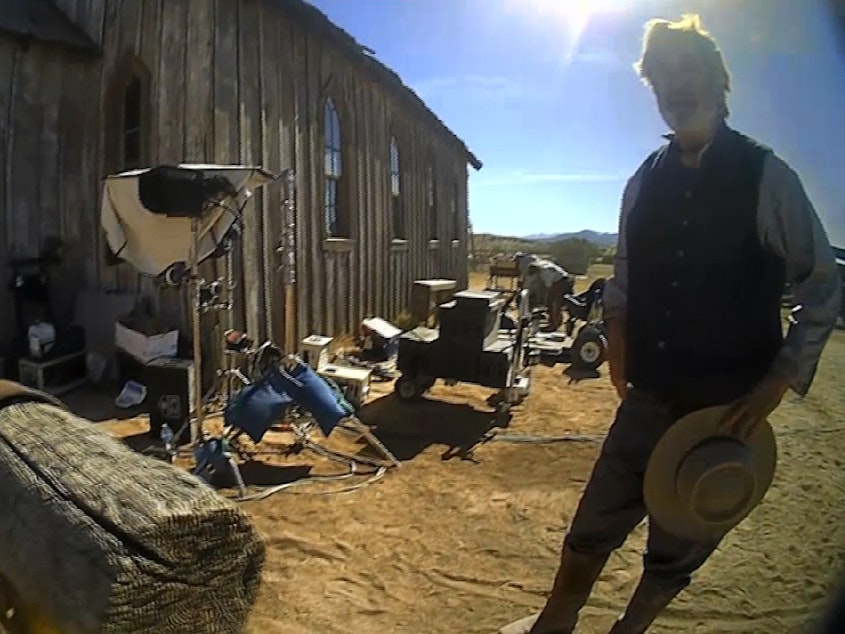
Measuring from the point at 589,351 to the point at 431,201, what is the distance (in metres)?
3.72

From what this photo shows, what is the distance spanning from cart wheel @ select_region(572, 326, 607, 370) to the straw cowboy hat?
167 inches

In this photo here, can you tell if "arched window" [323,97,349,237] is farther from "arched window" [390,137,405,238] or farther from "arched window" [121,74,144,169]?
"arched window" [121,74,144,169]

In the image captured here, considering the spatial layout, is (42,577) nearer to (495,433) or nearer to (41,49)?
(495,433)

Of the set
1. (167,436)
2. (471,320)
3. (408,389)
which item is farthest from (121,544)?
(408,389)

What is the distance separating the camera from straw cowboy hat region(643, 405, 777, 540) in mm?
1386

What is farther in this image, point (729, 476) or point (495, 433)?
point (495, 433)

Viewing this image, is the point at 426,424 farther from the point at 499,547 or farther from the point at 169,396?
the point at 499,547

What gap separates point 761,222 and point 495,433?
2.78 m

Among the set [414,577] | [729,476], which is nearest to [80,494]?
[414,577]

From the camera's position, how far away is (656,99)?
139 centimetres

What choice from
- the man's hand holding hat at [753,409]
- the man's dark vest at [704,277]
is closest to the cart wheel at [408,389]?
the man's dark vest at [704,277]

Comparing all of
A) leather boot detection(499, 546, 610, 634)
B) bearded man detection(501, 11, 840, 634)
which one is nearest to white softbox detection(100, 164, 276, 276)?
bearded man detection(501, 11, 840, 634)

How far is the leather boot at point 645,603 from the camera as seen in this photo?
5.33 ft

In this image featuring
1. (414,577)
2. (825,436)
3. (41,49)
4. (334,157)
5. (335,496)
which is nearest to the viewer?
(825,436)
